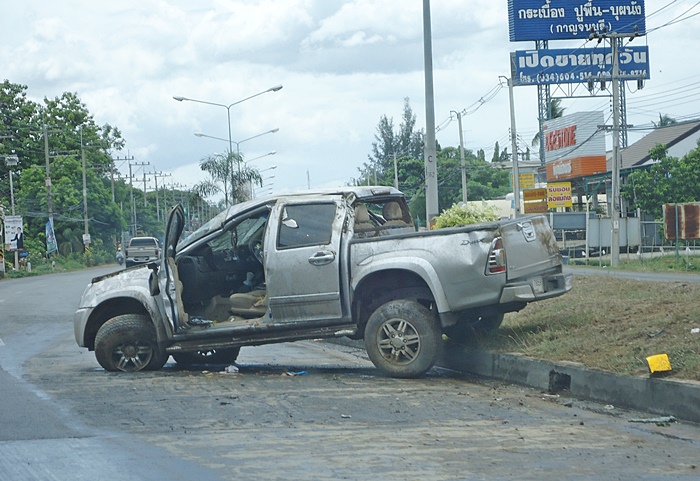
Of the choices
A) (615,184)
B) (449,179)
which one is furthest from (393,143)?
(615,184)

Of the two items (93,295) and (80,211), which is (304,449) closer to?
(93,295)

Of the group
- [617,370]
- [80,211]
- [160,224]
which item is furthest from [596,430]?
[160,224]

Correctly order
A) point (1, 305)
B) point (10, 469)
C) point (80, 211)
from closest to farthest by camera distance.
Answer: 1. point (10, 469)
2. point (1, 305)
3. point (80, 211)

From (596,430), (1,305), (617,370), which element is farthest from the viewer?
(1,305)

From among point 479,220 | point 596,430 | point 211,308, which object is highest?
point 479,220

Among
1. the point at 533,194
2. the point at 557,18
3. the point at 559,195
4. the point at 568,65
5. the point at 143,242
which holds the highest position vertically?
the point at 557,18

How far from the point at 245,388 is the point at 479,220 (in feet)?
18.0

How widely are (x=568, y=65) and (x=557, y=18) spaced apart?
3.05 meters

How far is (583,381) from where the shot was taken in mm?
8156

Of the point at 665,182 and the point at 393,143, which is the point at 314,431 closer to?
the point at 665,182

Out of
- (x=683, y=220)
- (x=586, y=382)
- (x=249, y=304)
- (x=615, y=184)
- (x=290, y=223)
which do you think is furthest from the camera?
(x=615, y=184)

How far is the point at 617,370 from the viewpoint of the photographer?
791 centimetres

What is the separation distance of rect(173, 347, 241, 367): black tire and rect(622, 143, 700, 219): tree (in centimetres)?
3558

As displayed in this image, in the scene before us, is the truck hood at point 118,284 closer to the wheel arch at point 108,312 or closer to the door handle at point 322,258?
the wheel arch at point 108,312
